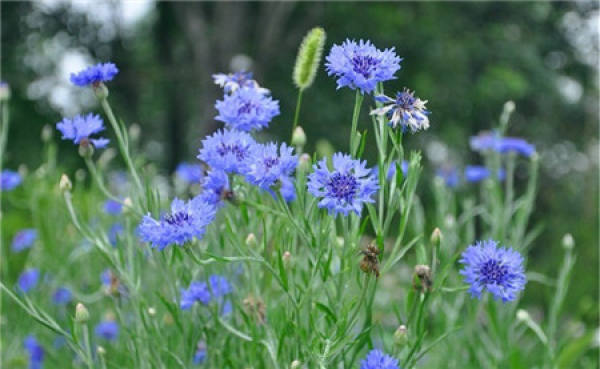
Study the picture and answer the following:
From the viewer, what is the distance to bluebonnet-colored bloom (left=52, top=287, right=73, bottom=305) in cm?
230

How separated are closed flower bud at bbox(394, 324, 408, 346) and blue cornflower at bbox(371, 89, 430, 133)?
0.30 metres

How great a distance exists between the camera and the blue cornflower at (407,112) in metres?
1.02

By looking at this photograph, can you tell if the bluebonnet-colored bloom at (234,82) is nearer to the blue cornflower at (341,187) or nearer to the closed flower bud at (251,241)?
the closed flower bud at (251,241)

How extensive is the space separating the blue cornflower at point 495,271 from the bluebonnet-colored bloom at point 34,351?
1.45 metres

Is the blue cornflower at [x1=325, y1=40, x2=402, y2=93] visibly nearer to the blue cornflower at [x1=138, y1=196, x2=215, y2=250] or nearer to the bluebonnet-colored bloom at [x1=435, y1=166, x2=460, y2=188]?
the blue cornflower at [x1=138, y1=196, x2=215, y2=250]

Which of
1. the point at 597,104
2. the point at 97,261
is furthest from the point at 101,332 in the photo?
the point at 597,104

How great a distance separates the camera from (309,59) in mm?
1259

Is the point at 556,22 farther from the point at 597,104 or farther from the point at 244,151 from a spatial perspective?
the point at 244,151

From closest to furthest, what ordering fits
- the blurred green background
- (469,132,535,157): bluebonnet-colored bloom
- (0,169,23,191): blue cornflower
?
(469,132,535,157): bluebonnet-colored bloom
(0,169,23,191): blue cornflower
the blurred green background

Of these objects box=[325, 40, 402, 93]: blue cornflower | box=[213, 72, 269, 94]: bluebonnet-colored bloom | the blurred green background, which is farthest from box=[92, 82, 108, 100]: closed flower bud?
the blurred green background

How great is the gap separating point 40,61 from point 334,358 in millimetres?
9985

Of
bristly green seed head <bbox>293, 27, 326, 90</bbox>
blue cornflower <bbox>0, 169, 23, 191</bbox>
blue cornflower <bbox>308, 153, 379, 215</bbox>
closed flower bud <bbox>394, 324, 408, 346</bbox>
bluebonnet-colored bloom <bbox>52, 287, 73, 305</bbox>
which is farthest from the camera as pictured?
blue cornflower <bbox>0, 169, 23, 191</bbox>

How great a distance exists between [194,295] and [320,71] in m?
6.50

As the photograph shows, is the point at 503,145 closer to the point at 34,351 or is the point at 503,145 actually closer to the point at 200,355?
the point at 200,355
